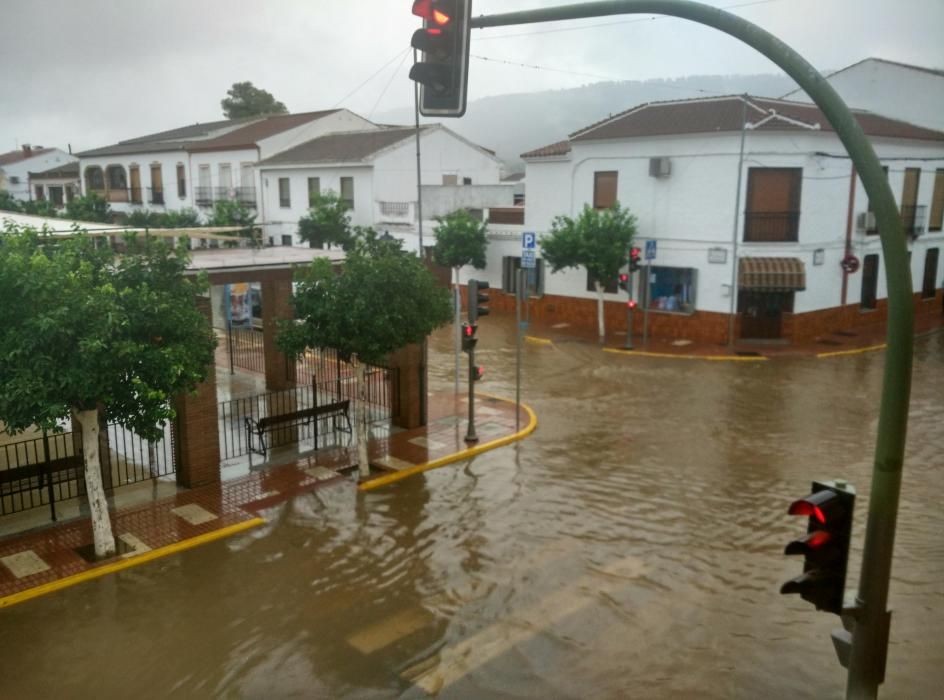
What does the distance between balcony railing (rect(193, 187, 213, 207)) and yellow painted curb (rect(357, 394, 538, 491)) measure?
33645mm

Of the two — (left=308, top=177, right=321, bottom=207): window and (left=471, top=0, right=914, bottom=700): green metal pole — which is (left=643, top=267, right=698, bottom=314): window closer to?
(left=308, top=177, right=321, bottom=207): window

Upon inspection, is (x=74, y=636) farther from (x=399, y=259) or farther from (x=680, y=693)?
(x=399, y=259)

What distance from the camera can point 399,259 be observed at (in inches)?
538

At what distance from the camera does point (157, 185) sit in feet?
163

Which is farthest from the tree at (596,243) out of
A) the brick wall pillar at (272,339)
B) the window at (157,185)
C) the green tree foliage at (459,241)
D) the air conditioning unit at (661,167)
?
the window at (157,185)

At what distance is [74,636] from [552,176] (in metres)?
24.6

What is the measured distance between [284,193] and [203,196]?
7015mm

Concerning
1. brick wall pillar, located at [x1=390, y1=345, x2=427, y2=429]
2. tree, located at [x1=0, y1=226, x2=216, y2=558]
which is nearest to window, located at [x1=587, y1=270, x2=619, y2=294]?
brick wall pillar, located at [x1=390, y1=345, x2=427, y2=429]

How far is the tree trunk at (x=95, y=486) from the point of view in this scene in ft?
34.0

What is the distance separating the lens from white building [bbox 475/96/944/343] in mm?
25000

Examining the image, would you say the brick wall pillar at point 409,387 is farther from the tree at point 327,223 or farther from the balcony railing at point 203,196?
the balcony railing at point 203,196

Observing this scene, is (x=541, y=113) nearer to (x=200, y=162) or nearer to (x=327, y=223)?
(x=200, y=162)

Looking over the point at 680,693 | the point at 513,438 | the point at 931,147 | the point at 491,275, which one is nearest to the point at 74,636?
the point at 680,693

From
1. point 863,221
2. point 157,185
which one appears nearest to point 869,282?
point 863,221
